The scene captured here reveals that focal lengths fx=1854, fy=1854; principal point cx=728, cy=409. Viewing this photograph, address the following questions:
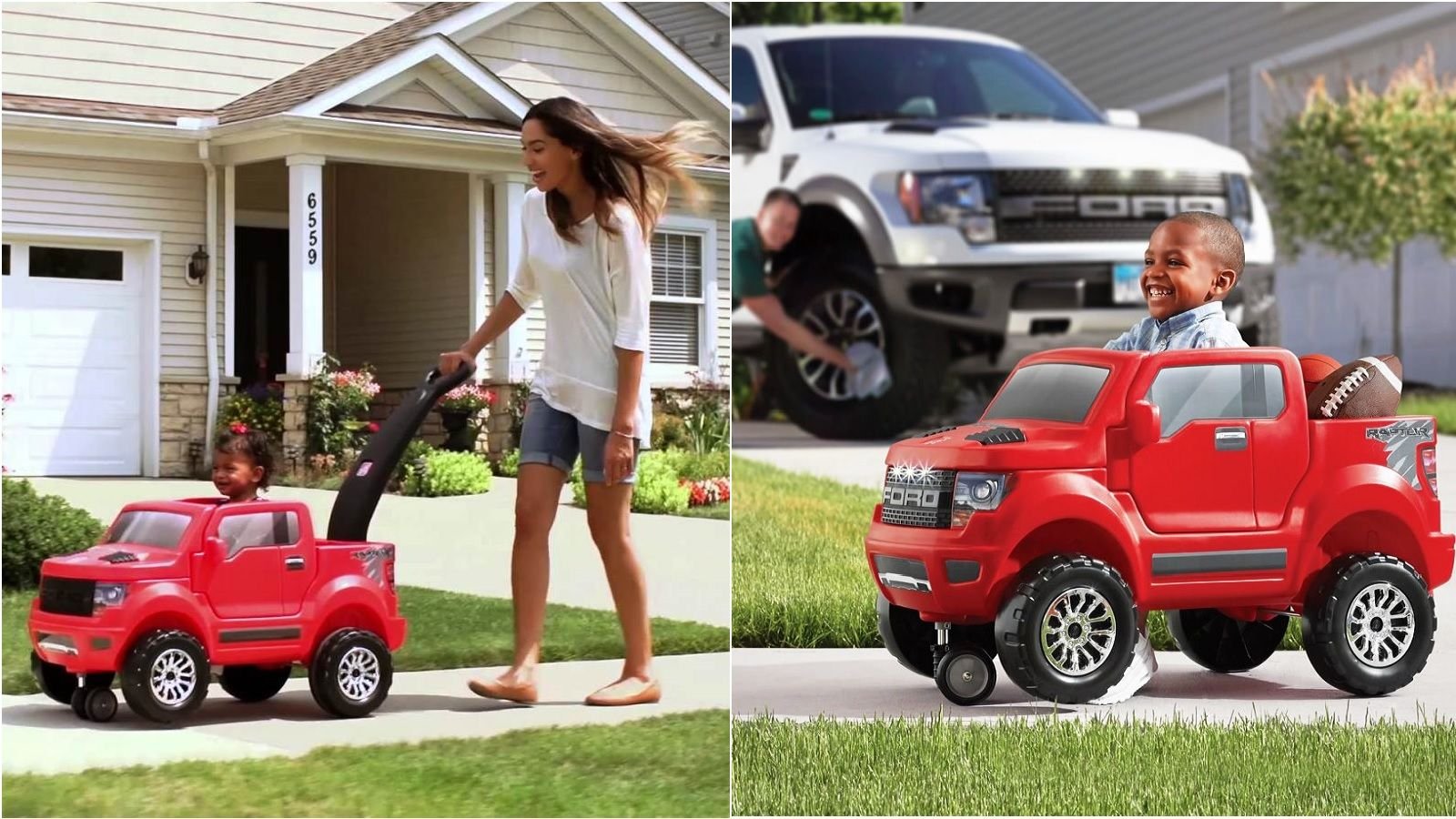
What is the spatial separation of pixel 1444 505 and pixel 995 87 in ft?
16.6

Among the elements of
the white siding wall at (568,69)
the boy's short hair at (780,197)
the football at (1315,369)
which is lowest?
the football at (1315,369)

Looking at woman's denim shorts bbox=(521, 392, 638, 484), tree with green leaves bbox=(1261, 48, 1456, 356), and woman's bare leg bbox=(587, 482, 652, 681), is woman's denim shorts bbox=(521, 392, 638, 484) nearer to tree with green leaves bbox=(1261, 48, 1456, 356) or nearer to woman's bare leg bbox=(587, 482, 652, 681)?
woman's bare leg bbox=(587, 482, 652, 681)

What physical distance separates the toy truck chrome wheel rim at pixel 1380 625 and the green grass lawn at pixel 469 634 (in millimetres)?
1489

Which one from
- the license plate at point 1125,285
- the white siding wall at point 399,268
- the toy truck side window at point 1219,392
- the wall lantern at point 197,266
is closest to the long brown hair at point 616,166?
the white siding wall at point 399,268

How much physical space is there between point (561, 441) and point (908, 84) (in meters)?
6.05

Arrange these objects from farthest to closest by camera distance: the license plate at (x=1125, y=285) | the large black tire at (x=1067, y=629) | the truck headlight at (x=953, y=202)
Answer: the truck headlight at (x=953, y=202) < the license plate at (x=1125, y=285) < the large black tire at (x=1067, y=629)

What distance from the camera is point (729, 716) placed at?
3951 mm

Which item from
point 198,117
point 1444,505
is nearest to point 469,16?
point 198,117

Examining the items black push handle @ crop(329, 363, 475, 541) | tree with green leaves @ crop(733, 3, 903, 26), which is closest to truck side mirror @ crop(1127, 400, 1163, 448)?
black push handle @ crop(329, 363, 475, 541)

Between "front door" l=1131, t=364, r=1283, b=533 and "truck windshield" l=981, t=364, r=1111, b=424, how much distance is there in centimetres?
12

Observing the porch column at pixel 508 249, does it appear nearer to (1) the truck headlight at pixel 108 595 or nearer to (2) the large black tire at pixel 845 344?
(1) the truck headlight at pixel 108 595

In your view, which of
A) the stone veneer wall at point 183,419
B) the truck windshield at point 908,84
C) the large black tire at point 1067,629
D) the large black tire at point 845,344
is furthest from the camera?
the truck windshield at point 908,84

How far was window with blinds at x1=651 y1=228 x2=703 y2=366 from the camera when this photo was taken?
4.15 m

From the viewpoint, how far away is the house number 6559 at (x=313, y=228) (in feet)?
12.9
